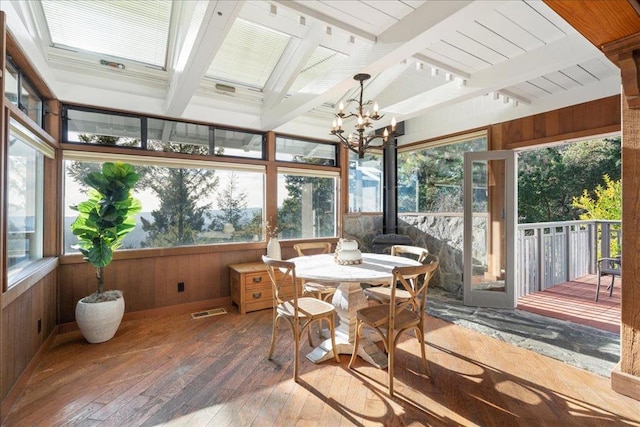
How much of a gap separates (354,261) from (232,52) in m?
2.72

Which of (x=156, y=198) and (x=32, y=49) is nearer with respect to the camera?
(x=32, y=49)

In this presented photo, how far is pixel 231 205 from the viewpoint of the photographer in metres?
4.31

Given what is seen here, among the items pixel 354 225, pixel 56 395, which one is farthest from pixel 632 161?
pixel 56 395

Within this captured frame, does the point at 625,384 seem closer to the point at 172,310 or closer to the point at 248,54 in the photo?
the point at 172,310

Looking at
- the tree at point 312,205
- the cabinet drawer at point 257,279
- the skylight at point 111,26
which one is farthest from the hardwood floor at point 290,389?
the skylight at point 111,26

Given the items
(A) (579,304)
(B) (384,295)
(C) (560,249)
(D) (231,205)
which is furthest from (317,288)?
(C) (560,249)

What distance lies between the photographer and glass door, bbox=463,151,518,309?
3998 millimetres

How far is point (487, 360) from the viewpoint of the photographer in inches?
103

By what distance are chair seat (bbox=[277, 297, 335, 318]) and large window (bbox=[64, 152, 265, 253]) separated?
1.99 metres

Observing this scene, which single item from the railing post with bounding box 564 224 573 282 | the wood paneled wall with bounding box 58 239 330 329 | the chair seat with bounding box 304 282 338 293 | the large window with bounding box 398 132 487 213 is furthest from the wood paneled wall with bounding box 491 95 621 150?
the wood paneled wall with bounding box 58 239 330 329

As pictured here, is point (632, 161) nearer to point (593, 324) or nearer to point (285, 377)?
point (593, 324)

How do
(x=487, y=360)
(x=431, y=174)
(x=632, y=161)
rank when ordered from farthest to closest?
(x=431, y=174) < (x=487, y=360) < (x=632, y=161)

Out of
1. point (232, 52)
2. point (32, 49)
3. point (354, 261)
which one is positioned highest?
point (232, 52)

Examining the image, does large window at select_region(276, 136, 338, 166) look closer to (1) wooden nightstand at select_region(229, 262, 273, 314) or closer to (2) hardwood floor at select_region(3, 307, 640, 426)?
(1) wooden nightstand at select_region(229, 262, 273, 314)
